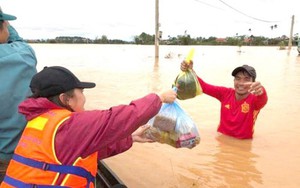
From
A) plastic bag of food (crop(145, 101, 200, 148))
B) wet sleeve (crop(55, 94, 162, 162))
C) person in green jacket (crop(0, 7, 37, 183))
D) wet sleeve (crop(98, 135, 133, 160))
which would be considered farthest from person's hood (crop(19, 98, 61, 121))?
plastic bag of food (crop(145, 101, 200, 148))

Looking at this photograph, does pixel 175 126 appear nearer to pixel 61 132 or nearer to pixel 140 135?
pixel 140 135

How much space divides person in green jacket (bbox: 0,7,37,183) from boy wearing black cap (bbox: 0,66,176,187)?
45cm

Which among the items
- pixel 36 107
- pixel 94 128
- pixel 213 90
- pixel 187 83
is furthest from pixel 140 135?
pixel 213 90

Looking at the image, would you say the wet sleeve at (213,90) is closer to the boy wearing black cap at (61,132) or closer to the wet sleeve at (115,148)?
the wet sleeve at (115,148)

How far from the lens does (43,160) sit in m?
1.92

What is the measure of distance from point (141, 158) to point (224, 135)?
4.43 ft

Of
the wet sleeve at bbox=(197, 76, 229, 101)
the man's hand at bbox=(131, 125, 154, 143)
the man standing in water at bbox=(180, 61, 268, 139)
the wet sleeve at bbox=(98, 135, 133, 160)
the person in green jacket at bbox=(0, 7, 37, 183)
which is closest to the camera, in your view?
the person in green jacket at bbox=(0, 7, 37, 183)

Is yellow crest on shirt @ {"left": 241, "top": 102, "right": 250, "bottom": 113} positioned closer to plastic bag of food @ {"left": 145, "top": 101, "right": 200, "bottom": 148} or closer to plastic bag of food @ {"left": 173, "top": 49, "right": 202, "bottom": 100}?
plastic bag of food @ {"left": 173, "top": 49, "right": 202, "bottom": 100}

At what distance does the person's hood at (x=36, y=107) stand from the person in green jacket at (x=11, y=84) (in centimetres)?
45

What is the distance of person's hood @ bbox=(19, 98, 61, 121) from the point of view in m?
1.98

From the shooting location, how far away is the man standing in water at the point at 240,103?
14.8 feet

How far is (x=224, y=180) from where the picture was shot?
155 inches

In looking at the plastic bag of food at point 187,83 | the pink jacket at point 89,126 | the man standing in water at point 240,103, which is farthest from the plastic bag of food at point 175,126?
the man standing in water at point 240,103

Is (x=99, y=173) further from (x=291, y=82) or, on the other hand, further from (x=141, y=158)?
(x=291, y=82)
